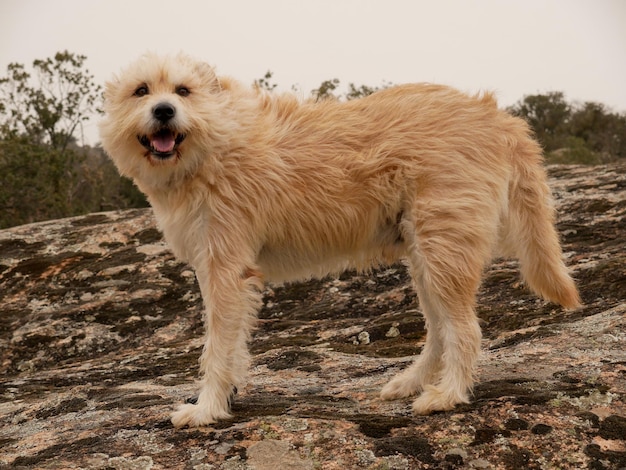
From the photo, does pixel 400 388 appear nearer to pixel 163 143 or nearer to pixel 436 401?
pixel 436 401

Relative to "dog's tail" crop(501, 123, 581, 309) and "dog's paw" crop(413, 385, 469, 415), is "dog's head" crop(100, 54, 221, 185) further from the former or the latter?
"dog's tail" crop(501, 123, 581, 309)

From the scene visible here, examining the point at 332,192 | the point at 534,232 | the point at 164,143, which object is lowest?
the point at 534,232

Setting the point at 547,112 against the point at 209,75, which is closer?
the point at 209,75

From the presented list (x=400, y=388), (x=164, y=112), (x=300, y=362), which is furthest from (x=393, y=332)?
(x=164, y=112)

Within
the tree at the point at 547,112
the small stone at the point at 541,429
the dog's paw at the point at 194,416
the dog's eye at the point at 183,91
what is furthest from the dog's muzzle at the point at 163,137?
the tree at the point at 547,112

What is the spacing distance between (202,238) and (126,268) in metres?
3.35

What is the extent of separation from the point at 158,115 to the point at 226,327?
136cm

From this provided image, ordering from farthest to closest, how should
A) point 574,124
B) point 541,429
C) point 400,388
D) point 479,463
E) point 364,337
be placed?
point 574,124, point 364,337, point 400,388, point 541,429, point 479,463

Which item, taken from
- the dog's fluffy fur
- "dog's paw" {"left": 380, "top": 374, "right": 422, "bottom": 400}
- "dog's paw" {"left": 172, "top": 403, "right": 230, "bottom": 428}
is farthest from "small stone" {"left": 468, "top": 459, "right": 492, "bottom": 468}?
A: "dog's paw" {"left": 172, "top": 403, "right": 230, "bottom": 428}

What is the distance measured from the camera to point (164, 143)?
396 centimetres

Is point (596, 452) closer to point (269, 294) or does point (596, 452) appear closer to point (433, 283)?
point (433, 283)

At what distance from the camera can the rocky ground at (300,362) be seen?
10.3 ft

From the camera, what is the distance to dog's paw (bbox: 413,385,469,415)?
3.57 meters

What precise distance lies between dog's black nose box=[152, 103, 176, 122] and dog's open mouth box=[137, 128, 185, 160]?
0.09 meters
